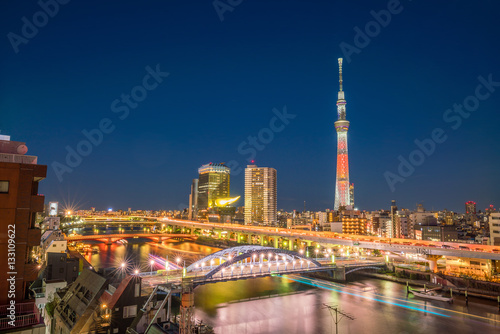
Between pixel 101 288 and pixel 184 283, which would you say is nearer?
pixel 101 288

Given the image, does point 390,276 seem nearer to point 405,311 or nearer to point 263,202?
point 405,311

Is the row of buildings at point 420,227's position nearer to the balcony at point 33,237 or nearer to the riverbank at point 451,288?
the riverbank at point 451,288

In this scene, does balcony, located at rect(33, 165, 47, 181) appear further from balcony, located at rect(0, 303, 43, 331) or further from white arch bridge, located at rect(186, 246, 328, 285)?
white arch bridge, located at rect(186, 246, 328, 285)

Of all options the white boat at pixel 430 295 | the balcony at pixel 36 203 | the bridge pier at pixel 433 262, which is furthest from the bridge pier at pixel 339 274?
the balcony at pixel 36 203

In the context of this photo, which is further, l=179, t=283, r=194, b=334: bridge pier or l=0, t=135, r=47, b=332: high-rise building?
l=179, t=283, r=194, b=334: bridge pier

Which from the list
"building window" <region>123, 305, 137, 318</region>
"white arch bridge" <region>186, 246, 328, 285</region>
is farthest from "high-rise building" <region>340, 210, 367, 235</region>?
"building window" <region>123, 305, 137, 318</region>

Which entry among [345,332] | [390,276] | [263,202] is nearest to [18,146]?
[345,332]

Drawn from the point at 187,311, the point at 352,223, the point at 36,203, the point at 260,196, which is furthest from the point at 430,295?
the point at 260,196
